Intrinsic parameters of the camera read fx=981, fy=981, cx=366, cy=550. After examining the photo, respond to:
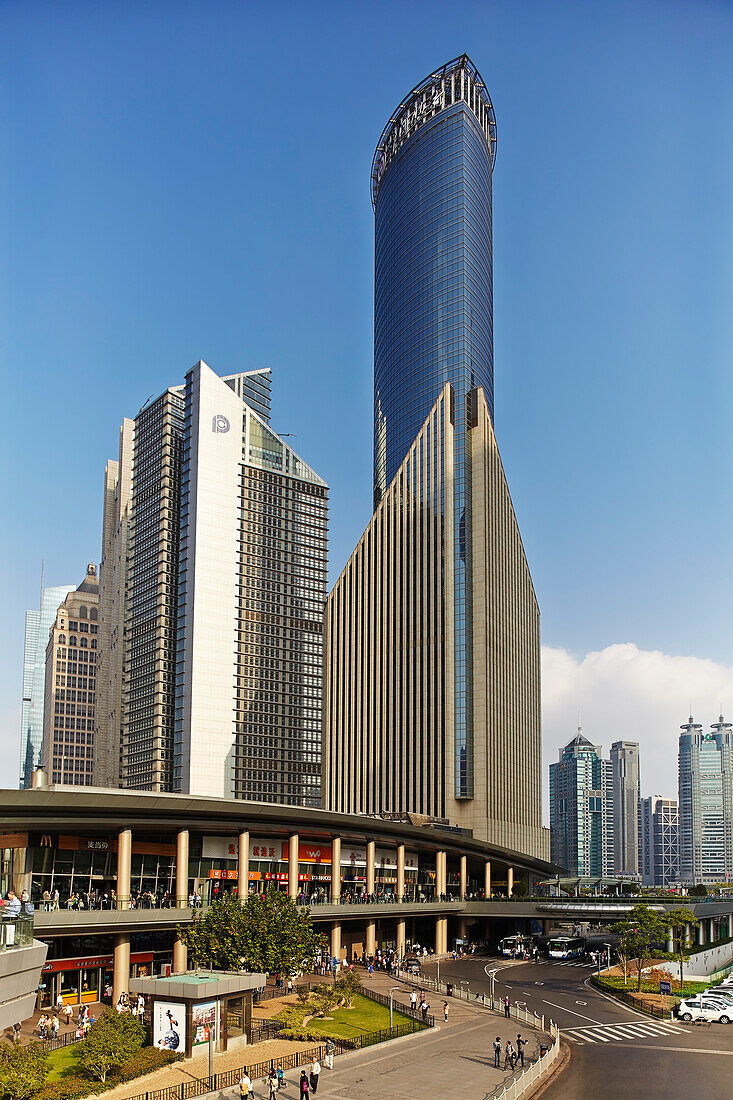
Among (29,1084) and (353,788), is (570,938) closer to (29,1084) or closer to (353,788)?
(353,788)

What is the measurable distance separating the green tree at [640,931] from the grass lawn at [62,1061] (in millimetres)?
47635

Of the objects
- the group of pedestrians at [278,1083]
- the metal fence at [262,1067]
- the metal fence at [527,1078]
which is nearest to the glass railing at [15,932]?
the metal fence at [262,1067]

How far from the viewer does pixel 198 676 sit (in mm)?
176000

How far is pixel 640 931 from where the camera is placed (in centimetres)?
8269

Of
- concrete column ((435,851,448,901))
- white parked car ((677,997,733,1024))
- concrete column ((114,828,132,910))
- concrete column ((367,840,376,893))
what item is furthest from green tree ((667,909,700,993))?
concrete column ((114,828,132,910))

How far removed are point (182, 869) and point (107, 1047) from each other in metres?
26.6

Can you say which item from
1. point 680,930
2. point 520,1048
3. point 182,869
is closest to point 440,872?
point 680,930

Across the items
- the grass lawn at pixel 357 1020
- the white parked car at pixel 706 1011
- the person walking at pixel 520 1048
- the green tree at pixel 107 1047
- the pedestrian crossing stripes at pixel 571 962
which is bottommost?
the pedestrian crossing stripes at pixel 571 962

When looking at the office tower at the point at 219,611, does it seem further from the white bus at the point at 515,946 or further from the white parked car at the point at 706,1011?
the white parked car at the point at 706,1011

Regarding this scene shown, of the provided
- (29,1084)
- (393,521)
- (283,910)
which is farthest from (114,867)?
(393,521)

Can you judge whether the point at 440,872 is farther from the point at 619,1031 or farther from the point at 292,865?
the point at 619,1031

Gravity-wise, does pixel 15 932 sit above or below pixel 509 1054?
above

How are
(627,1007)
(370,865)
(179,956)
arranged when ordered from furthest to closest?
(370,865), (627,1007), (179,956)

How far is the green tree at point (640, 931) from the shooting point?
81.4 metres
